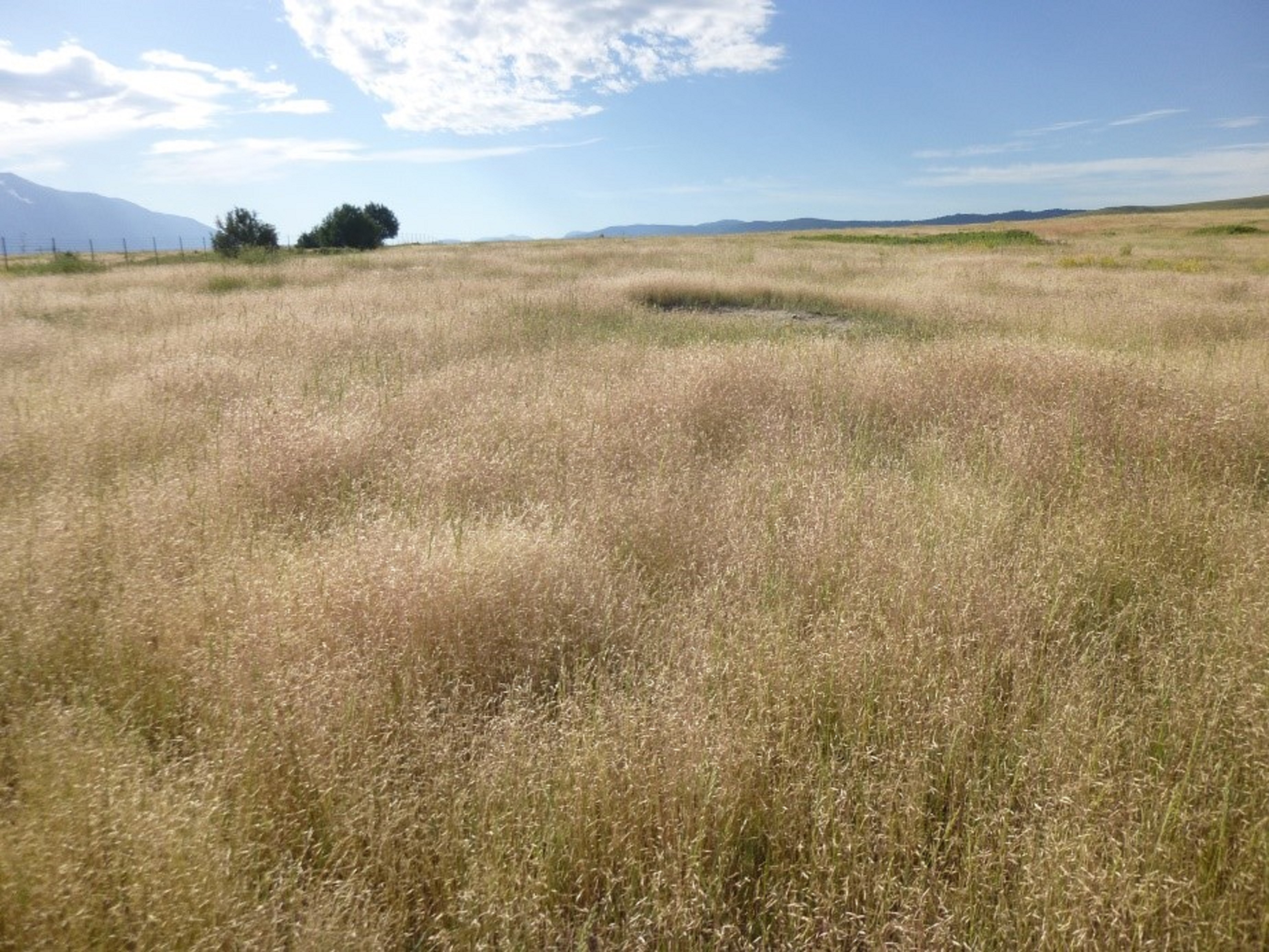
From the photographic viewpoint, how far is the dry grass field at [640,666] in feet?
6.31

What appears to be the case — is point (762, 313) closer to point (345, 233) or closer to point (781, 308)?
point (781, 308)

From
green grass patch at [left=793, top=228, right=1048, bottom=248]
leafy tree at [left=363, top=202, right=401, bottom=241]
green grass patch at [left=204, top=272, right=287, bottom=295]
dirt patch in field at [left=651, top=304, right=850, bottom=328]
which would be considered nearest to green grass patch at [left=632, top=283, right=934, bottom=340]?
dirt patch in field at [left=651, top=304, right=850, bottom=328]

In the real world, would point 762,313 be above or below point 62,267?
below

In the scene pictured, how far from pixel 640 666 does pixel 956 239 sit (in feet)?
136

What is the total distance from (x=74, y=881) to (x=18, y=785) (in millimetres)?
749

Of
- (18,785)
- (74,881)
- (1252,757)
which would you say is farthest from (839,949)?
(18,785)

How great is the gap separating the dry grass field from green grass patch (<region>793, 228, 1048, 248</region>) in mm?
31610

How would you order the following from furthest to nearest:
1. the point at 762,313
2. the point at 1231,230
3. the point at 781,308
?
the point at 1231,230, the point at 781,308, the point at 762,313

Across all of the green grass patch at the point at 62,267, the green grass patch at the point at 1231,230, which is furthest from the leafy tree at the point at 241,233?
the green grass patch at the point at 1231,230

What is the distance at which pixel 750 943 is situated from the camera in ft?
6.20

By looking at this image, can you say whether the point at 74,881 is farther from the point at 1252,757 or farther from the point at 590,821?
the point at 1252,757

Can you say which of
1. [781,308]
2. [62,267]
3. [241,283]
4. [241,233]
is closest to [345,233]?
[241,233]

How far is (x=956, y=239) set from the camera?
3841 cm

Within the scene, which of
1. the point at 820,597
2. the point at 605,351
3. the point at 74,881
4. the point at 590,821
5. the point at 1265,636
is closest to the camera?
the point at 74,881
